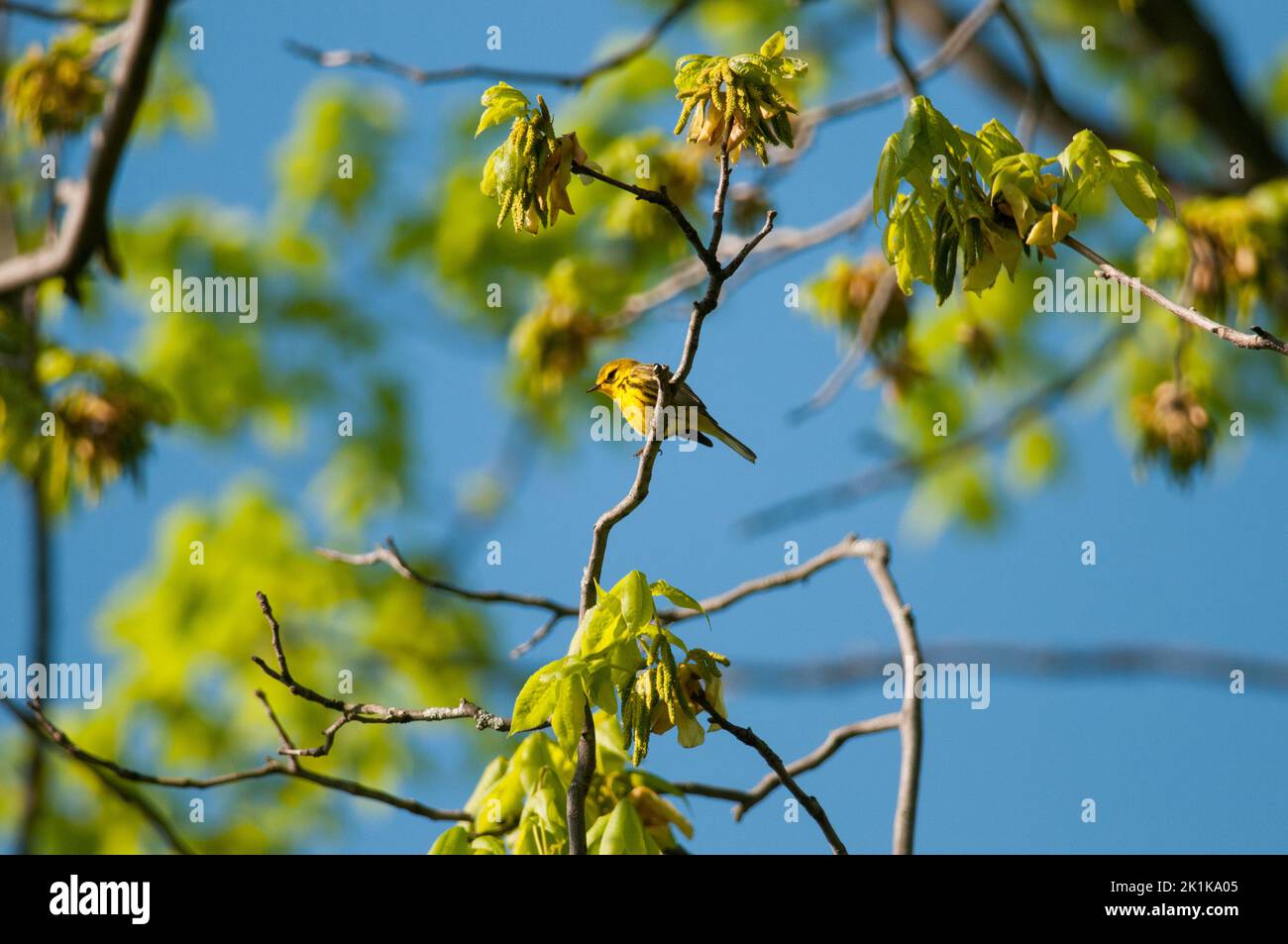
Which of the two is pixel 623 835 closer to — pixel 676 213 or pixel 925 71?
pixel 676 213

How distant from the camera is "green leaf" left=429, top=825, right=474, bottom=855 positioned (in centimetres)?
320

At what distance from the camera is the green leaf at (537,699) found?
282 cm

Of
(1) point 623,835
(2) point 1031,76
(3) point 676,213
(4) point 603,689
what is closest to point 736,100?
(3) point 676,213

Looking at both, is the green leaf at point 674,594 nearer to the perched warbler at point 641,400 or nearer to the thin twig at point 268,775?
the thin twig at point 268,775

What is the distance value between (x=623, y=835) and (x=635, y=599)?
1.90 ft

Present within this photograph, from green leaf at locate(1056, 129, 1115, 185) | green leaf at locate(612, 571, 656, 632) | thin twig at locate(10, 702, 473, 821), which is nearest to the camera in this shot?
green leaf at locate(612, 571, 656, 632)

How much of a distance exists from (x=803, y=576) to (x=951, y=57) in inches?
113

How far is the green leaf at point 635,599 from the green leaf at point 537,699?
18 cm

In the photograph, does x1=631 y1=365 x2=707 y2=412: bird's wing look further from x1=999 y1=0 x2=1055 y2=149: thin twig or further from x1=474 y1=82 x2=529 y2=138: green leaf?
x1=999 y1=0 x2=1055 y2=149: thin twig

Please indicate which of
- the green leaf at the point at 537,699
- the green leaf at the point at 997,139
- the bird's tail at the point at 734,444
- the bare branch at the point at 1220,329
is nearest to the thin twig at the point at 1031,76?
the bird's tail at the point at 734,444

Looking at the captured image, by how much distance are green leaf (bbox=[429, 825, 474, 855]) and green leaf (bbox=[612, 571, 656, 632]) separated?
0.78m

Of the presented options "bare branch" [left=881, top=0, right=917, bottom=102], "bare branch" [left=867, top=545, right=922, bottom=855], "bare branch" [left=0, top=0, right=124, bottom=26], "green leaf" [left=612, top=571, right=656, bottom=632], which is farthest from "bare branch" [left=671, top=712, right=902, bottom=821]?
"bare branch" [left=0, top=0, right=124, bottom=26]

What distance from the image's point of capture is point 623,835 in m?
3.06
